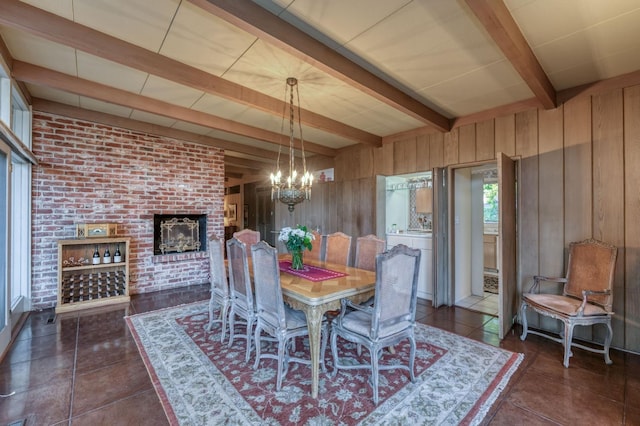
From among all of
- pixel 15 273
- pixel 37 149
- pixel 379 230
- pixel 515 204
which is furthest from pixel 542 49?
pixel 15 273

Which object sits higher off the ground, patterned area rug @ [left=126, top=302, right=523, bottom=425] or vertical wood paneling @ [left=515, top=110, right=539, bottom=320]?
vertical wood paneling @ [left=515, top=110, right=539, bottom=320]

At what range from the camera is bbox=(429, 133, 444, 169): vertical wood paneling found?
4.22m

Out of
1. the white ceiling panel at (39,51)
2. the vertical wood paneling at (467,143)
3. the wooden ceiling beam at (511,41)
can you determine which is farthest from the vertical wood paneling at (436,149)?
the white ceiling panel at (39,51)

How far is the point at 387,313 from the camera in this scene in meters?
2.08

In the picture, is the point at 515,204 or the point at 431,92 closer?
the point at 431,92

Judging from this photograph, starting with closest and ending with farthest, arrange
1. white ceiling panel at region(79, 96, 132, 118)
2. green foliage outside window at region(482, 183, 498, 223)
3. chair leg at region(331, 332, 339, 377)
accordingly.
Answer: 1. chair leg at region(331, 332, 339, 377)
2. white ceiling panel at region(79, 96, 132, 118)
3. green foliage outside window at region(482, 183, 498, 223)

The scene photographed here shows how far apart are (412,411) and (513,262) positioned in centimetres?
235

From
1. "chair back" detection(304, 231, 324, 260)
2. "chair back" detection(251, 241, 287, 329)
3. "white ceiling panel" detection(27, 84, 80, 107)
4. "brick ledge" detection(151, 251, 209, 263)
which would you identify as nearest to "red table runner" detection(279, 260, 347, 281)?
"chair back" detection(251, 241, 287, 329)

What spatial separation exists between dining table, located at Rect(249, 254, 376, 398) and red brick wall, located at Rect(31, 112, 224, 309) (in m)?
3.15

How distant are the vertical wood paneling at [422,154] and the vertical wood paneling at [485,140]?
72 centimetres

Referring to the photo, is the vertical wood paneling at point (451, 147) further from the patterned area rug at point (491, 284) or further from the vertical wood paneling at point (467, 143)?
the patterned area rug at point (491, 284)

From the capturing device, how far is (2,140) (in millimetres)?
2621

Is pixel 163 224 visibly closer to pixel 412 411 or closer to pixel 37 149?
pixel 37 149

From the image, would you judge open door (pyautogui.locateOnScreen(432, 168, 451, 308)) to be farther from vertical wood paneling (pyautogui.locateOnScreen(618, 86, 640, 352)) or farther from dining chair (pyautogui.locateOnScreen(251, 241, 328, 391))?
dining chair (pyautogui.locateOnScreen(251, 241, 328, 391))
